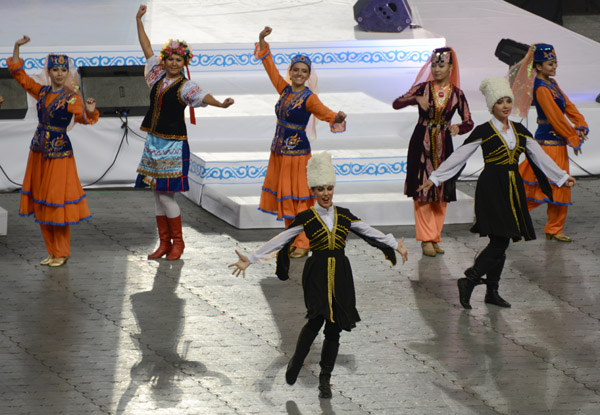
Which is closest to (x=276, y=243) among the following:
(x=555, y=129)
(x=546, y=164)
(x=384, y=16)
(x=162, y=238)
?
(x=546, y=164)

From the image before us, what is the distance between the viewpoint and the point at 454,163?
5.37 meters

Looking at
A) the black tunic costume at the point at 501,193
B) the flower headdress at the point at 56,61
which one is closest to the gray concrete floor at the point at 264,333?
the black tunic costume at the point at 501,193

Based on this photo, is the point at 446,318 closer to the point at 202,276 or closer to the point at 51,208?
the point at 202,276

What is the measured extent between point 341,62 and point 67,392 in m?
5.51

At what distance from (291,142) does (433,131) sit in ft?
3.12

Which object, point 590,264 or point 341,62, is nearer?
point 590,264

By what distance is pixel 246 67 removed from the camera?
9.05 meters

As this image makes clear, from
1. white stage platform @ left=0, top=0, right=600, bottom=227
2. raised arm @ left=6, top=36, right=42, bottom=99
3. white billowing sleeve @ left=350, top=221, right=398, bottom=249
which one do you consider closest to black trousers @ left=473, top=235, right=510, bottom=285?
white billowing sleeve @ left=350, top=221, right=398, bottom=249

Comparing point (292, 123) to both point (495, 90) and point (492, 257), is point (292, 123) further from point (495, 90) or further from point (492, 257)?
point (492, 257)

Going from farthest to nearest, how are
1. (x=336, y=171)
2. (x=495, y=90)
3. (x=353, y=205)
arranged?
(x=336, y=171) < (x=353, y=205) < (x=495, y=90)

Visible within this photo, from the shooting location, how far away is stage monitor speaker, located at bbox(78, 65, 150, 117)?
25.8ft

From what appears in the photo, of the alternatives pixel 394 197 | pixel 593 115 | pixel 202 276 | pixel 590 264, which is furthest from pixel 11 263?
pixel 593 115

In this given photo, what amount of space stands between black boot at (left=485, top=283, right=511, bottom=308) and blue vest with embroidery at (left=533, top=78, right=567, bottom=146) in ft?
5.51

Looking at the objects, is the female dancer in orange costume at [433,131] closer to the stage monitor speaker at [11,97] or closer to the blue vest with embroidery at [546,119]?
the blue vest with embroidery at [546,119]
